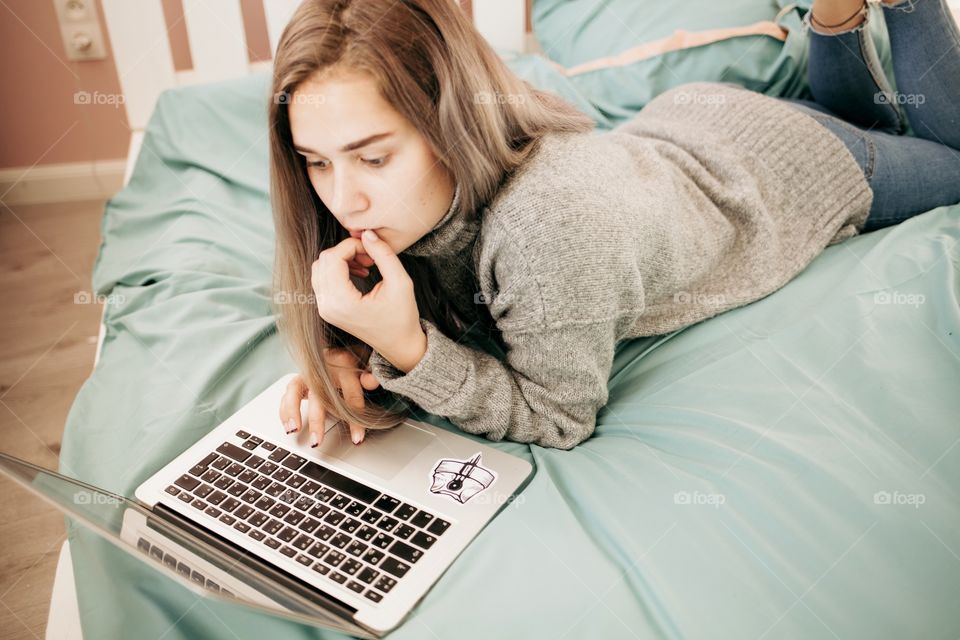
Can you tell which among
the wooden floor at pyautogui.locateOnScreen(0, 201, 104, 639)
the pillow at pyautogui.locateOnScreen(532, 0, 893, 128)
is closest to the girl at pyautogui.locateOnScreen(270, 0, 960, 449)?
the pillow at pyautogui.locateOnScreen(532, 0, 893, 128)

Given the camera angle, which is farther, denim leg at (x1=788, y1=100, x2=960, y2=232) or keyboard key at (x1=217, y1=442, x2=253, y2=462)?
denim leg at (x1=788, y1=100, x2=960, y2=232)

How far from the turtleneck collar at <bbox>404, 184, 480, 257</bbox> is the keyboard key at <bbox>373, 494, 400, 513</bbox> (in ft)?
0.96

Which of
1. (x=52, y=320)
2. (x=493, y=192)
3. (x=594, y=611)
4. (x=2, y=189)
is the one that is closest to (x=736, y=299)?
(x=493, y=192)

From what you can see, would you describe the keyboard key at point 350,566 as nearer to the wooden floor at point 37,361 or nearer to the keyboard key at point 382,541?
the keyboard key at point 382,541

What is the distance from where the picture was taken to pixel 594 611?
24.0 inches

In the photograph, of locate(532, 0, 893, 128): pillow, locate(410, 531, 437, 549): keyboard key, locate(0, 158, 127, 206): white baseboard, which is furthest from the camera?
locate(0, 158, 127, 206): white baseboard

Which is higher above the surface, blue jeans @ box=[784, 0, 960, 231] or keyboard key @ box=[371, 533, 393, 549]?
blue jeans @ box=[784, 0, 960, 231]

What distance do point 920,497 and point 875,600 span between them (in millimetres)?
134

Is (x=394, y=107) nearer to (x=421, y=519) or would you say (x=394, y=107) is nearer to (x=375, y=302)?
(x=375, y=302)

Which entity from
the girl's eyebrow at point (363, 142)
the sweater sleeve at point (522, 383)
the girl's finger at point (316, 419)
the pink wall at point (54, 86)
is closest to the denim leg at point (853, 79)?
the sweater sleeve at point (522, 383)

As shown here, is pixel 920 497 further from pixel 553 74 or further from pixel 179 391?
pixel 553 74

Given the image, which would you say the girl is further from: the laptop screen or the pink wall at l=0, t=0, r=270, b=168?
the pink wall at l=0, t=0, r=270, b=168

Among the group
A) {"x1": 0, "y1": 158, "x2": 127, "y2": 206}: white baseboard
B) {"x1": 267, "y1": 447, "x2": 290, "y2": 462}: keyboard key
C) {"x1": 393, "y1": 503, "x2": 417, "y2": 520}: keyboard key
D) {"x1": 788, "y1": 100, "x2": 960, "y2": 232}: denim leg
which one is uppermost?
{"x1": 788, "y1": 100, "x2": 960, "y2": 232}: denim leg

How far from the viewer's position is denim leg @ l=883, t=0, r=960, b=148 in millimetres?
1111
